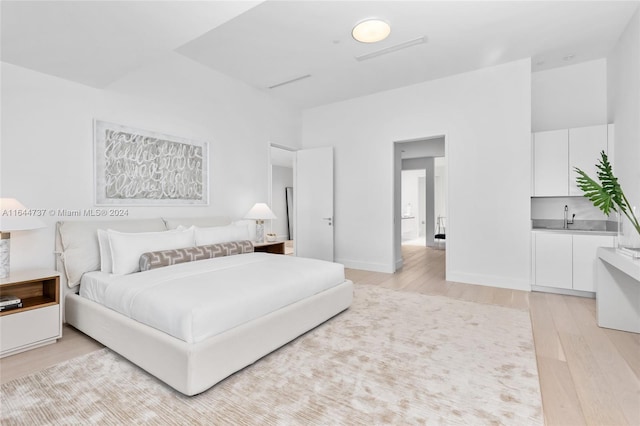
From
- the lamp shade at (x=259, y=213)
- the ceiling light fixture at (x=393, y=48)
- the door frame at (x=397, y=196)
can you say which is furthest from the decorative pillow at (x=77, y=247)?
the door frame at (x=397, y=196)

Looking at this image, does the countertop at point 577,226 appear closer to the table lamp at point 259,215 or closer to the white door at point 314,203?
the white door at point 314,203

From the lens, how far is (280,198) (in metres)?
9.66

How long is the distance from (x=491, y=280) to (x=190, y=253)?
3792 mm

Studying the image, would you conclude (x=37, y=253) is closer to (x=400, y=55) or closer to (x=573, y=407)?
(x=573, y=407)

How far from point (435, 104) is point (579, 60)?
1.77 m

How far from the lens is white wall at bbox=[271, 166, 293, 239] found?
945 cm

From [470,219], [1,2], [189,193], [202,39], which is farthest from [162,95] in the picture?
[470,219]

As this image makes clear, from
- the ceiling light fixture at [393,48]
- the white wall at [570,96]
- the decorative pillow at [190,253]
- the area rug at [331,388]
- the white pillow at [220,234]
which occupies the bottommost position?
the area rug at [331,388]

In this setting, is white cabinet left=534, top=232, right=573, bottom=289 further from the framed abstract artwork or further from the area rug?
the framed abstract artwork

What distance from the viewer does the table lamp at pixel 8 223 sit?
2307 millimetres

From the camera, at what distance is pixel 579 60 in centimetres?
400

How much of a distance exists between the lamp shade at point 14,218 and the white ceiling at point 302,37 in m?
1.17

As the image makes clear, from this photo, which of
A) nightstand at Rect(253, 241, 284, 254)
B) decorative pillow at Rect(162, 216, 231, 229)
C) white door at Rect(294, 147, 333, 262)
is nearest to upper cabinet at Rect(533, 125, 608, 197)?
white door at Rect(294, 147, 333, 262)

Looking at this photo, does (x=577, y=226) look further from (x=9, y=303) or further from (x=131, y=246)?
(x=9, y=303)
